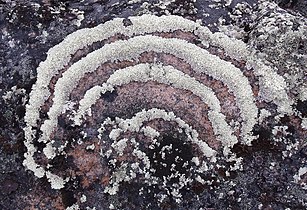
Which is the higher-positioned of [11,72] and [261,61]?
[261,61]

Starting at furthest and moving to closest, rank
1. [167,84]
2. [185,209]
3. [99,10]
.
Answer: [99,10] < [167,84] < [185,209]

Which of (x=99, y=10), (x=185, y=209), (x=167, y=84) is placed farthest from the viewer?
(x=99, y=10)

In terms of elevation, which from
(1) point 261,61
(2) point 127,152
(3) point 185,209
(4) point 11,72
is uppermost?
(1) point 261,61

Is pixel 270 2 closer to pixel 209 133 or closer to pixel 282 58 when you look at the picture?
pixel 282 58

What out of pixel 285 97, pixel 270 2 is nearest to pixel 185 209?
pixel 285 97
